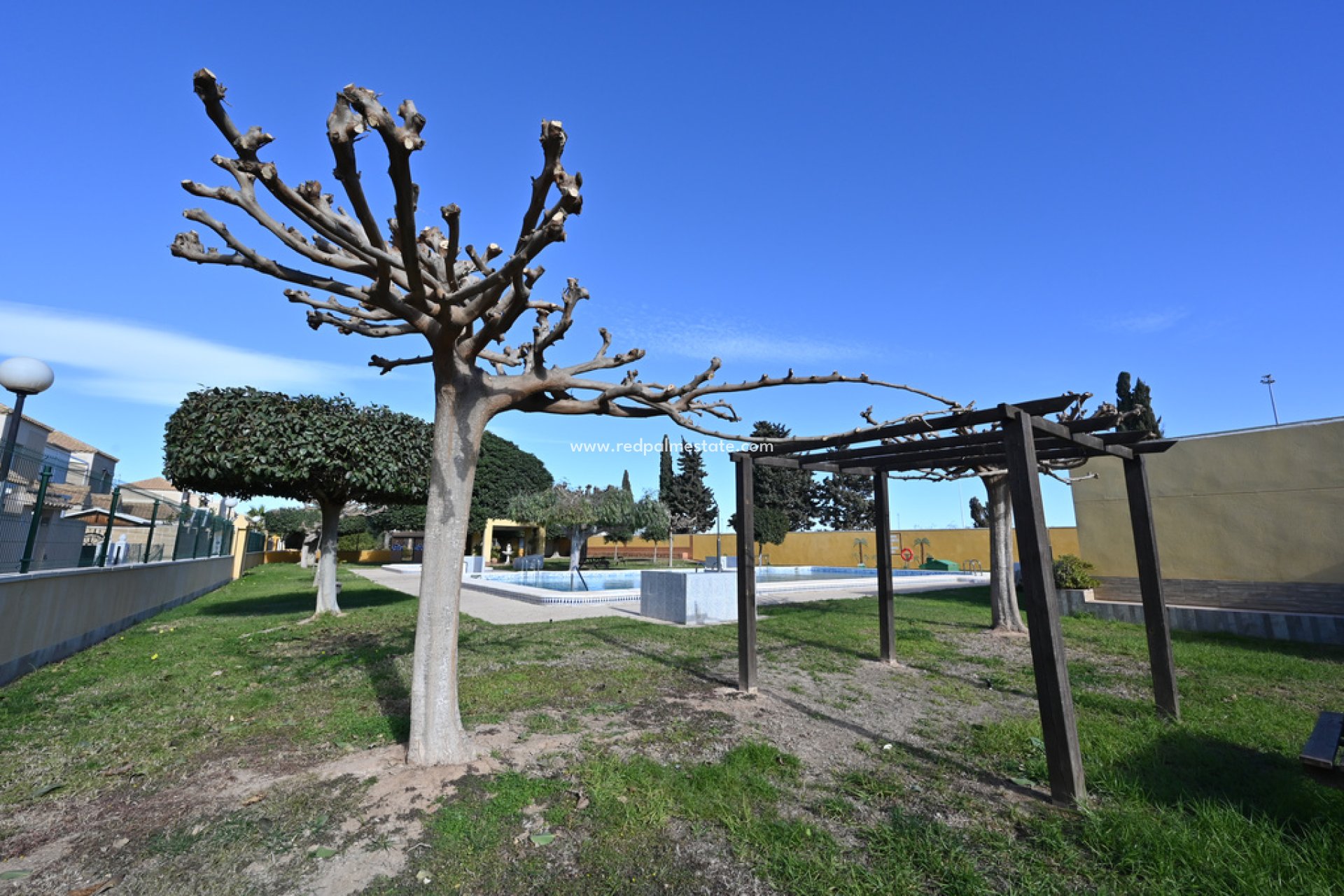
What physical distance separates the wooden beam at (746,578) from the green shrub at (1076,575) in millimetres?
8678

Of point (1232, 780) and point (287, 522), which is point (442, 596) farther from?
point (287, 522)

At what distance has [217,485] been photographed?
10.2 meters

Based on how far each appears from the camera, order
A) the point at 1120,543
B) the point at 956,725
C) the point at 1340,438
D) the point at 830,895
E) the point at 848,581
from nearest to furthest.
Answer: the point at 830,895 → the point at 956,725 → the point at 1340,438 → the point at 1120,543 → the point at 848,581

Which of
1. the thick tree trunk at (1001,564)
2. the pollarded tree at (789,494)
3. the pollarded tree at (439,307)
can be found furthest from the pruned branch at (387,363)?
the pollarded tree at (789,494)

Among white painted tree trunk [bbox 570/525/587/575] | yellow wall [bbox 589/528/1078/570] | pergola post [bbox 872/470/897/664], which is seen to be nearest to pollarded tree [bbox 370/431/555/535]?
white painted tree trunk [bbox 570/525/587/575]

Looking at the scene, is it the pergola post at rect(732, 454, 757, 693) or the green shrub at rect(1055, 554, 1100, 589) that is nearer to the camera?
the pergola post at rect(732, 454, 757, 693)

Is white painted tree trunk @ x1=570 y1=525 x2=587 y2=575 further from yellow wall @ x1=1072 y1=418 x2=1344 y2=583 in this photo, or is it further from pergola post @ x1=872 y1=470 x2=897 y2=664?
yellow wall @ x1=1072 y1=418 x2=1344 y2=583

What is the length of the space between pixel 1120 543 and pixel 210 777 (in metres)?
14.2

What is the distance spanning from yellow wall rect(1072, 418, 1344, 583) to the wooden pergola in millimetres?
5235

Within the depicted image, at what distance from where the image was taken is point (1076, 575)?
1159 cm

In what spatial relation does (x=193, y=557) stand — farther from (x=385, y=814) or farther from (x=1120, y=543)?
(x=1120, y=543)

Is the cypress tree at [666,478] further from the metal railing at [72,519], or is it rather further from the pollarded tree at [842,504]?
the metal railing at [72,519]

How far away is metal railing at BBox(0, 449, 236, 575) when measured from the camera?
6418 mm

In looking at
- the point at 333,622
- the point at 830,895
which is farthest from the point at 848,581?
the point at 830,895
